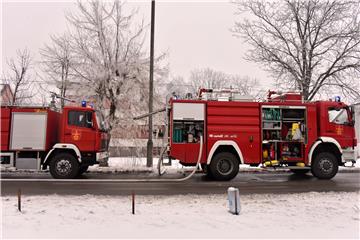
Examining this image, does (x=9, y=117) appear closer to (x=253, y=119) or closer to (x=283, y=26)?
(x=253, y=119)

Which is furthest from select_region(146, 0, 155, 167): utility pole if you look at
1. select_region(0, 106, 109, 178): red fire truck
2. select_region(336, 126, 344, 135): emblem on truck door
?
select_region(336, 126, 344, 135): emblem on truck door

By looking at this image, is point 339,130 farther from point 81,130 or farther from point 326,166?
point 81,130

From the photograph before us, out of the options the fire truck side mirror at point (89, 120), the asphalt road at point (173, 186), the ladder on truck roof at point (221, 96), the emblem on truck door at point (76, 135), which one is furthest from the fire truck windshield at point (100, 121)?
the ladder on truck roof at point (221, 96)

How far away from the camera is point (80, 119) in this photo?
14.4 metres

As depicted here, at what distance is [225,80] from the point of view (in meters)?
59.5

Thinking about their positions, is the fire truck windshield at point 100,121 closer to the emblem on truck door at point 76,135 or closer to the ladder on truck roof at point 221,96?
the emblem on truck door at point 76,135

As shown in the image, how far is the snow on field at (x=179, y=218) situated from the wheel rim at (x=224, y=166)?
160 inches

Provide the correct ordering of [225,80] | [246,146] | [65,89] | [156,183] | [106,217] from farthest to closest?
[225,80]
[65,89]
[246,146]
[156,183]
[106,217]

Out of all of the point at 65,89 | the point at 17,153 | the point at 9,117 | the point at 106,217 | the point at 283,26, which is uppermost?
the point at 283,26

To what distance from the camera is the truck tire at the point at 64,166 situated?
13789mm

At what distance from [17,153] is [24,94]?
15715 mm

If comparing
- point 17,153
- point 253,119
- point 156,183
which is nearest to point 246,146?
point 253,119

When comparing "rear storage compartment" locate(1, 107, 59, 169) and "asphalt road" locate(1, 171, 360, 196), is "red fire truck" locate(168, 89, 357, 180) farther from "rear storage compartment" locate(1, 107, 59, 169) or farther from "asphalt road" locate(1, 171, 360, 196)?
"rear storage compartment" locate(1, 107, 59, 169)

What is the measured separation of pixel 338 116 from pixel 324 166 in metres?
2.21
